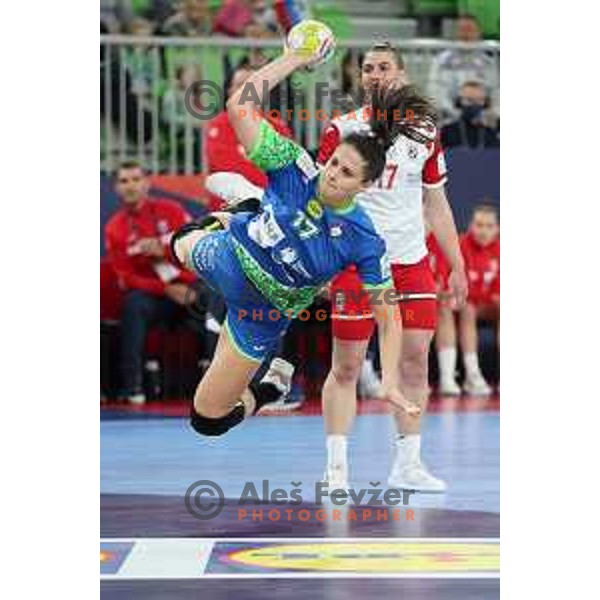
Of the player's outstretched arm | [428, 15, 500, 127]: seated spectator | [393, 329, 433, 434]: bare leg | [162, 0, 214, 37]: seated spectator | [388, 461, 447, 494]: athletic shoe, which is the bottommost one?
[388, 461, 447, 494]: athletic shoe

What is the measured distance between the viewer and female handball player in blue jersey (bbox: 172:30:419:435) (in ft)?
26.3

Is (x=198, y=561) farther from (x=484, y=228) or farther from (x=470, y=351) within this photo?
(x=484, y=228)

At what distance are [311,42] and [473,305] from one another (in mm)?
7023

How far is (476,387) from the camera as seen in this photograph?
47.5 ft

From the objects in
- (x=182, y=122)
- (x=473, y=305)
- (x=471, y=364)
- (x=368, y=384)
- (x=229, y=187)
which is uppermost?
(x=182, y=122)

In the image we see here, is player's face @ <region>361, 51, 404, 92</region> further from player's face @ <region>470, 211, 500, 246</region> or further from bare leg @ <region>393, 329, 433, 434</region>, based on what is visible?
player's face @ <region>470, 211, 500, 246</region>

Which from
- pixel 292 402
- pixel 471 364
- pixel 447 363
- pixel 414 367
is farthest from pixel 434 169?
pixel 471 364

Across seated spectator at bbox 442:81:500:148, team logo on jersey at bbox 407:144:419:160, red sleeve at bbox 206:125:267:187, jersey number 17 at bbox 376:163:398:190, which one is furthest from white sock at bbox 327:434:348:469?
seated spectator at bbox 442:81:500:148

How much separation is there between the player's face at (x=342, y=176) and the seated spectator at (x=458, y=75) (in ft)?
24.1

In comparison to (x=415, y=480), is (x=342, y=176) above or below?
above

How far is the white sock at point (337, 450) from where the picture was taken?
9469 millimetres

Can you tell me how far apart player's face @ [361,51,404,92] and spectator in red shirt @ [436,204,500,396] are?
546 cm
